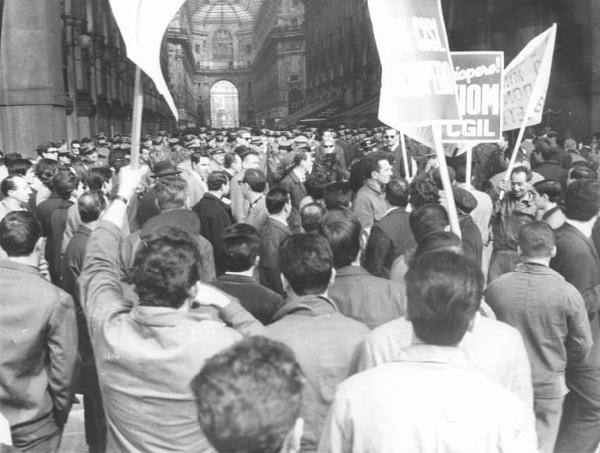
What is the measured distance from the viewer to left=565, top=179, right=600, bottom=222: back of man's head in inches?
206

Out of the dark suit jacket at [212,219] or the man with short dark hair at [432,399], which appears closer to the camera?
the man with short dark hair at [432,399]

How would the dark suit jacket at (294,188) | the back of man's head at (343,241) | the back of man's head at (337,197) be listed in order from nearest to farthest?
the back of man's head at (343,241)
the back of man's head at (337,197)
the dark suit jacket at (294,188)

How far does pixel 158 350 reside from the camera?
2.96m

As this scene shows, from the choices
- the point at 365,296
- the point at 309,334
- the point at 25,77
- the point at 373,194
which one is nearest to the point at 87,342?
the point at 365,296

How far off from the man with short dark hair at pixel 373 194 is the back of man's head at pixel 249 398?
591cm

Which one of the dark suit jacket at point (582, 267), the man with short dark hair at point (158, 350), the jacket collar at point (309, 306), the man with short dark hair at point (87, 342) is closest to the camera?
the man with short dark hair at point (158, 350)

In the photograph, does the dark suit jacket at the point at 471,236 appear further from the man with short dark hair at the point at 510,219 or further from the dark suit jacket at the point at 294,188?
the dark suit jacket at the point at 294,188

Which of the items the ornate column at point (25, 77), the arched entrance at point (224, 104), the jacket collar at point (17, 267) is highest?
the arched entrance at point (224, 104)

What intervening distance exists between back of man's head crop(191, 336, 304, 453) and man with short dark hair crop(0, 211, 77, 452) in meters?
2.08

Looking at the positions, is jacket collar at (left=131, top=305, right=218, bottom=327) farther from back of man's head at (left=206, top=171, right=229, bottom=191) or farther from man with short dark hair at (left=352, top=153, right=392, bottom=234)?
back of man's head at (left=206, top=171, right=229, bottom=191)

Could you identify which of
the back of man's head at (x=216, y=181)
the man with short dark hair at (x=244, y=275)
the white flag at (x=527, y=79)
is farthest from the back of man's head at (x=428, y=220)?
the white flag at (x=527, y=79)

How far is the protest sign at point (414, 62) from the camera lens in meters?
5.44

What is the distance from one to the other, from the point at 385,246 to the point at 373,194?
6.58ft

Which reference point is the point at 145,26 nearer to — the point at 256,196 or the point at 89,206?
the point at 89,206
